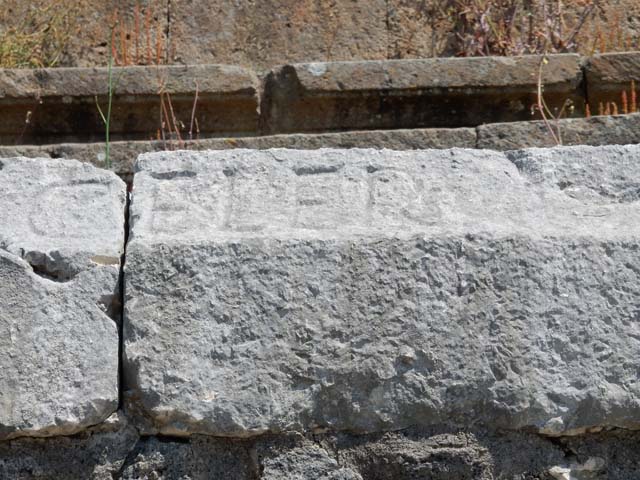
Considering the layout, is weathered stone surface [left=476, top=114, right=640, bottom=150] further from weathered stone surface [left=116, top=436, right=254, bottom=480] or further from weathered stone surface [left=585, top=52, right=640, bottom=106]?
weathered stone surface [left=116, top=436, right=254, bottom=480]

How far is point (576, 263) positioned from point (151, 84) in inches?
79.0

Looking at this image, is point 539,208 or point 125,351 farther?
point 539,208

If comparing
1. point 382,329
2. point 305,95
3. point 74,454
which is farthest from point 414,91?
point 74,454

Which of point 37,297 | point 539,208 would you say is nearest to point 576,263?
point 539,208

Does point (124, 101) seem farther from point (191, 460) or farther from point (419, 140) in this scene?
point (191, 460)

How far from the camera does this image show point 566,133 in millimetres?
3113

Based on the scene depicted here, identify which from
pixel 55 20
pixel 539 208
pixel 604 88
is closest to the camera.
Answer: pixel 539 208

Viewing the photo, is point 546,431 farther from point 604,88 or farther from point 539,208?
point 604,88

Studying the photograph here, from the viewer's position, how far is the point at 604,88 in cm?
374

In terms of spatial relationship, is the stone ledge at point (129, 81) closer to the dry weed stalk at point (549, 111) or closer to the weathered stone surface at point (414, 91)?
the weathered stone surface at point (414, 91)

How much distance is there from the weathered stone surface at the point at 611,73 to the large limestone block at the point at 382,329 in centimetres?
168

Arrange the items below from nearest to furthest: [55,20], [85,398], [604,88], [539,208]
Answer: [85,398] < [539,208] < [604,88] < [55,20]

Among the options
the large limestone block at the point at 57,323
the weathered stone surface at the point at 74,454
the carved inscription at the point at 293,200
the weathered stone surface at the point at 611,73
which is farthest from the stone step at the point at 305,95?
the weathered stone surface at the point at 74,454

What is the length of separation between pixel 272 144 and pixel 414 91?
2.56 feet
